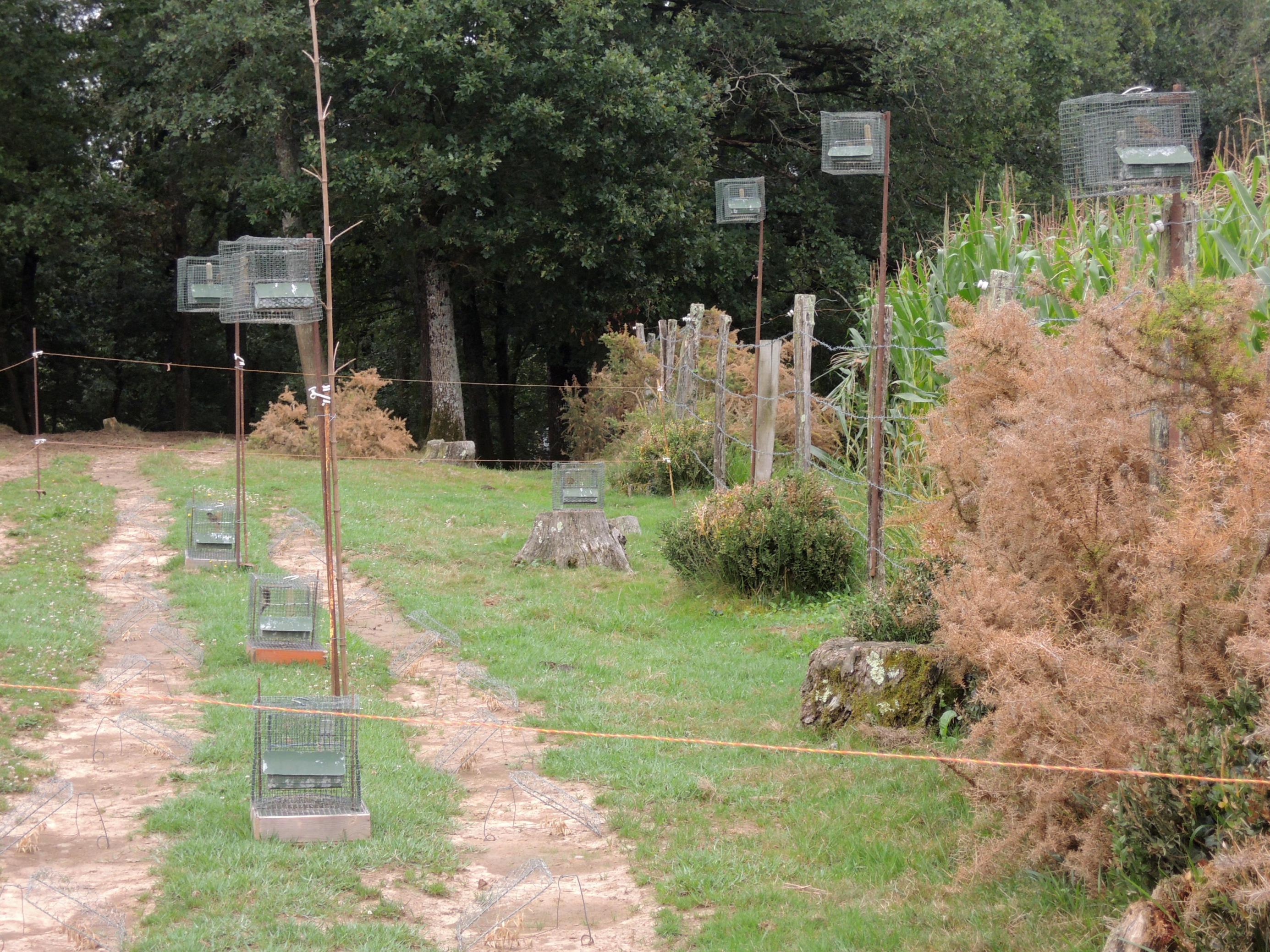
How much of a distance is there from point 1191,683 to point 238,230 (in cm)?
2657

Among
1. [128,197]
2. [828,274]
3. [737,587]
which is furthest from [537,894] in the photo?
[128,197]

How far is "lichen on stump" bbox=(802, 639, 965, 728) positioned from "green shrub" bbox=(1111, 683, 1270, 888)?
76.2 inches

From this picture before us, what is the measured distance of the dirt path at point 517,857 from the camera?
4.07 m

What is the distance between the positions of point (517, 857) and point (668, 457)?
10.1m

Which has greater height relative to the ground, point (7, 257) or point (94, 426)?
point (7, 257)

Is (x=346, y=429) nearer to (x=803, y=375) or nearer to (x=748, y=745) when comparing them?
(x=803, y=375)

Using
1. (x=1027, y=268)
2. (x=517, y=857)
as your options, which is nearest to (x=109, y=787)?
(x=517, y=857)

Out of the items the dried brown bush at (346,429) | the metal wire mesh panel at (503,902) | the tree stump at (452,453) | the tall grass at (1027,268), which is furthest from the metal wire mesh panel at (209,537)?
the tree stump at (452,453)

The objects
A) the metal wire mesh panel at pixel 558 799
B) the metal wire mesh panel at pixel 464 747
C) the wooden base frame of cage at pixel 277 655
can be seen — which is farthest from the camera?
the wooden base frame of cage at pixel 277 655

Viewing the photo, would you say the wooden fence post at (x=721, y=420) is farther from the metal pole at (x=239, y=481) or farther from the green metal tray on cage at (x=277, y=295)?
the green metal tray on cage at (x=277, y=295)

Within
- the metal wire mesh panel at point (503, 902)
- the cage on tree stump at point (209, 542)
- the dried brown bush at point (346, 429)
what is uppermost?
the dried brown bush at point (346, 429)

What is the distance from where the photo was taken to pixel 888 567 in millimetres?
8180

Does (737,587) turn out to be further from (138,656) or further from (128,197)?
(128,197)

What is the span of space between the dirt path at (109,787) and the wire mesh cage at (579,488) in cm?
353
